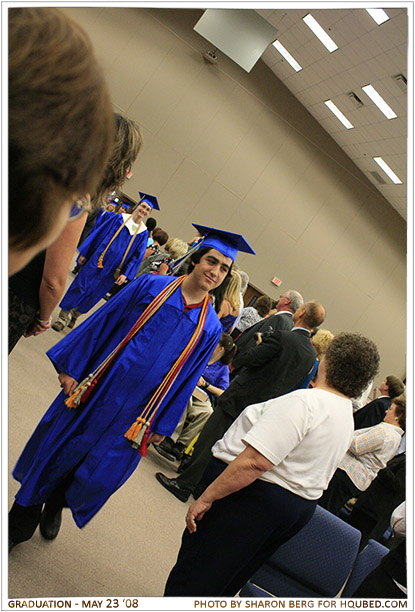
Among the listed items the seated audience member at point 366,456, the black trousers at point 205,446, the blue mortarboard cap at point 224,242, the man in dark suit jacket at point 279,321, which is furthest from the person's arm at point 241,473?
the man in dark suit jacket at point 279,321

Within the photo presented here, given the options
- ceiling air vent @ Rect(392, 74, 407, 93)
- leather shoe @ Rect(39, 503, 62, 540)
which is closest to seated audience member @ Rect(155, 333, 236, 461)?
leather shoe @ Rect(39, 503, 62, 540)

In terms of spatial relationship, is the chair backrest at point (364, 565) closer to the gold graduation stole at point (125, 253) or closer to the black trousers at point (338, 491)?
the black trousers at point (338, 491)

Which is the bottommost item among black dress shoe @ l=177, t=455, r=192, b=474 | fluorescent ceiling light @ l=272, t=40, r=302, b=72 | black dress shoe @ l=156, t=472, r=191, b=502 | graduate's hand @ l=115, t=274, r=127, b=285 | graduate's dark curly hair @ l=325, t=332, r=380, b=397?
black dress shoe @ l=156, t=472, r=191, b=502

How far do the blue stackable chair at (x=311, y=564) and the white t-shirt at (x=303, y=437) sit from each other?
0.43 m

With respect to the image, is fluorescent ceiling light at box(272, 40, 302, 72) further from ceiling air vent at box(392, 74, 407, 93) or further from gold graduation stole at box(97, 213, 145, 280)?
gold graduation stole at box(97, 213, 145, 280)

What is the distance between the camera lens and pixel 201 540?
6.31ft

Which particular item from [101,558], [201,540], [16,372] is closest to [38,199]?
[201,540]

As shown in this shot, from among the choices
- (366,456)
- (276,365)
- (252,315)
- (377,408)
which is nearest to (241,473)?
(276,365)

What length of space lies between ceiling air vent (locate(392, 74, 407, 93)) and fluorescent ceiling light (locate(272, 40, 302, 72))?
2.78 m

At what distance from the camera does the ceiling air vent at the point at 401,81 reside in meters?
7.94

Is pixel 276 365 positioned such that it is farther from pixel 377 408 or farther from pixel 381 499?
pixel 381 499

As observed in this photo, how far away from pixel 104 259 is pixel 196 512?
154 inches

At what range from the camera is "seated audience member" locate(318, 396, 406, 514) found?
385 cm

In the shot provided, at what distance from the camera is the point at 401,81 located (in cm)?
801
